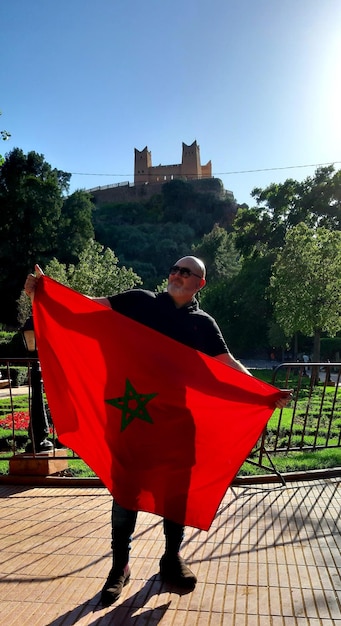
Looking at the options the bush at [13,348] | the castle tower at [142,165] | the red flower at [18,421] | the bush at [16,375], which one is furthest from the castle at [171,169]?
the red flower at [18,421]

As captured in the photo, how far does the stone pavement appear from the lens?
2.81m

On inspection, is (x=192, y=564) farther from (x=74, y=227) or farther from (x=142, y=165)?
(x=142, y=165)

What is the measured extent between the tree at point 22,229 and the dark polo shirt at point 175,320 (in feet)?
149

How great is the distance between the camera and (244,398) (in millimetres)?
3092

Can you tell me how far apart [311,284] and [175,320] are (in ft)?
78.8

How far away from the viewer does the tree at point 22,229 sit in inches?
1844

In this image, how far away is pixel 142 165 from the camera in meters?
107

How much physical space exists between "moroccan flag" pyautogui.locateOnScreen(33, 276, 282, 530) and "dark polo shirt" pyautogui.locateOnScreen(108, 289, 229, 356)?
3.8 inches

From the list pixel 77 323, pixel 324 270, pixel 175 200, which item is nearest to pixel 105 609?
pixel 77 323

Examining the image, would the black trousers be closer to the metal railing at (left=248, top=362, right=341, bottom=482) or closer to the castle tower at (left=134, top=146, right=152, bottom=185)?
the metal railing at (left=248, top=362, right=341, bottom=482)

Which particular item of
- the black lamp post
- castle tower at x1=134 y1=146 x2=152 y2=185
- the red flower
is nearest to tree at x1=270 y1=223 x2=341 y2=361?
the red flower

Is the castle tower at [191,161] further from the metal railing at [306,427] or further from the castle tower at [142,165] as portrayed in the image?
the metal railing at [306,427]

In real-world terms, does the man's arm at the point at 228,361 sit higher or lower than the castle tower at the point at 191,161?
lower

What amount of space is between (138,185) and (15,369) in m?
83.0
